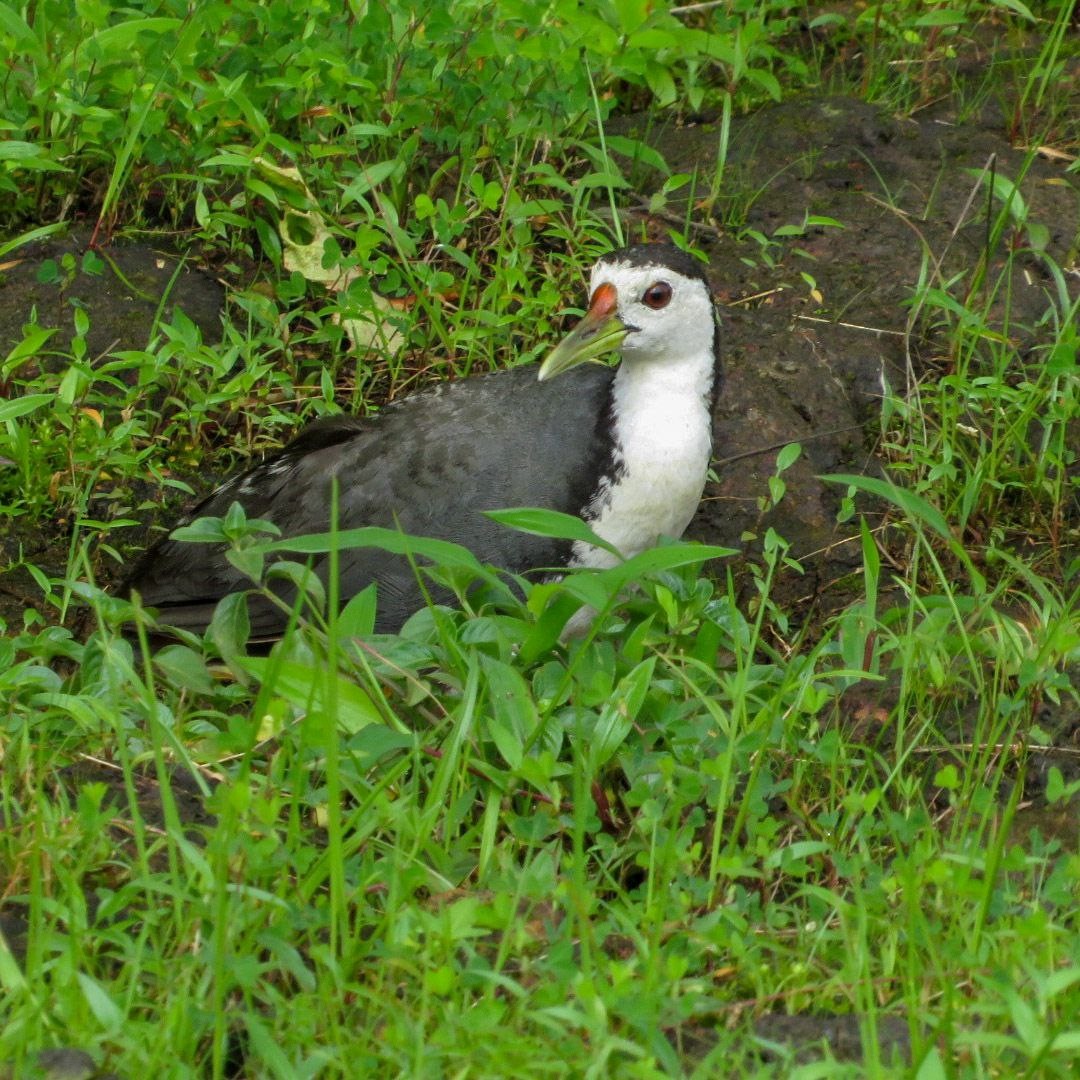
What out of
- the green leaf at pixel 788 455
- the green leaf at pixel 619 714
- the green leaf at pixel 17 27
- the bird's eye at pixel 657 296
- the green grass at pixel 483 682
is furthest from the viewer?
the green leaf at pixel 17 27

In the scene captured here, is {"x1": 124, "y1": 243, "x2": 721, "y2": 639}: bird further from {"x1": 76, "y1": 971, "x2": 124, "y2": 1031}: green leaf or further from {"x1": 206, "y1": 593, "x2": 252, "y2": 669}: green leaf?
{"x1": 76, "y1": 971, "x2": 124, "y2": 1031}: green leaf

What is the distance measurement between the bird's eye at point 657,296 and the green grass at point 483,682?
0.52 meters

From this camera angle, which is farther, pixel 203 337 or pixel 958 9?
pixel 958 9

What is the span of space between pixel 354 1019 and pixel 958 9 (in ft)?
13.7

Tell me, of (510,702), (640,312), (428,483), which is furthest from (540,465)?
(510,702)

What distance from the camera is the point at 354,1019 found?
2.46 metres

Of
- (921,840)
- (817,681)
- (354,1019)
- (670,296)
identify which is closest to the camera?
(354,1019)

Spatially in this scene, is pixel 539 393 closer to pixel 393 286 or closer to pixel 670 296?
pixel 670 296

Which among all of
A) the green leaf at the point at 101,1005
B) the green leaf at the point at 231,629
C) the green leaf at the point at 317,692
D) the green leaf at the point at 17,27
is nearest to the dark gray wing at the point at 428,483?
the green leaf at the point at 231,629

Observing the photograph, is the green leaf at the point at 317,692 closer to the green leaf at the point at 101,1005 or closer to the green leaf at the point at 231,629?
the green leaf at the point at 231,629

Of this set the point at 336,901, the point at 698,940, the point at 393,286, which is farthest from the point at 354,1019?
the point at 393,286

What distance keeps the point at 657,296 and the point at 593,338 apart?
0.57 feet

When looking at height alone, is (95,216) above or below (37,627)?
above

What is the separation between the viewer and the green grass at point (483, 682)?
7.92 ft
